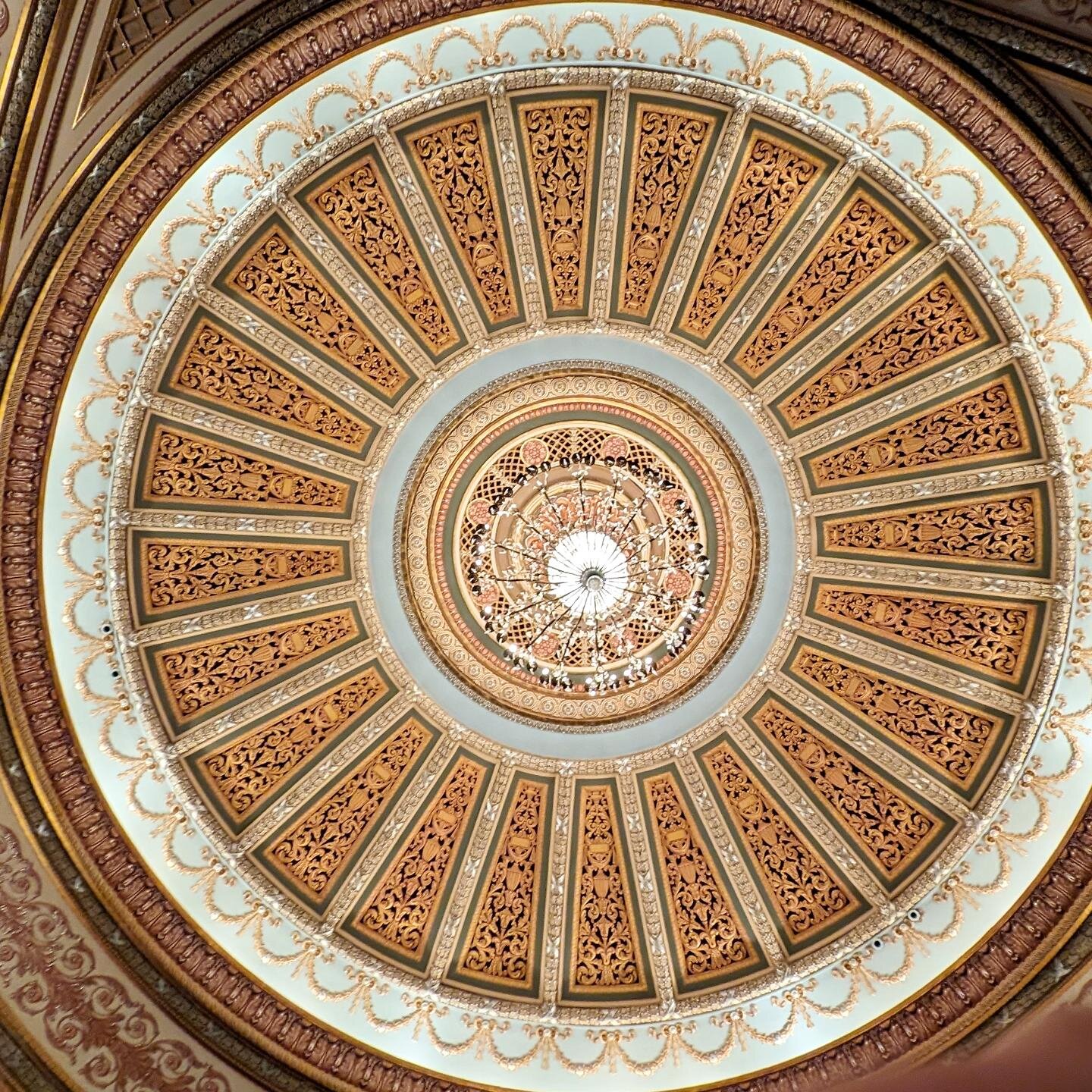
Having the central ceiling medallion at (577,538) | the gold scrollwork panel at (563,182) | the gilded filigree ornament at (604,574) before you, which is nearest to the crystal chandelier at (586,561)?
the central ceiling medallion at (577,538)

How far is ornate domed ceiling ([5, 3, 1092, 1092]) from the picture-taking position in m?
7.70

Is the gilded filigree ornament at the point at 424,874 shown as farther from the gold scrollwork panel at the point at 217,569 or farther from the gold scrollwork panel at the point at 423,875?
the gold scrollwork panel at the point at 217,569

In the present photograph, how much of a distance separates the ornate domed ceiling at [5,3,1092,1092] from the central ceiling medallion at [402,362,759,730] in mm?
55

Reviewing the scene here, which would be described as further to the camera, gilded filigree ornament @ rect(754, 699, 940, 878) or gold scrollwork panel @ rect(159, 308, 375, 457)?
gilded filigree ornament @ rect(754, 699, 940, 878)

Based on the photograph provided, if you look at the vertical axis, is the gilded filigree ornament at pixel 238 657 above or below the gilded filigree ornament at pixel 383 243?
below

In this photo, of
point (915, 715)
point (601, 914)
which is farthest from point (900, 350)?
point (601, 914)

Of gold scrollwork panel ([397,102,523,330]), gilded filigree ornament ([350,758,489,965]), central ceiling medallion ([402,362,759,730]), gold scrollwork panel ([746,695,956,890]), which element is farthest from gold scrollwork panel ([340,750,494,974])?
gold scrollwork panel ([397,102,523,330])

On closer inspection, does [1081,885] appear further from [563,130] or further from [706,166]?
[563,130]

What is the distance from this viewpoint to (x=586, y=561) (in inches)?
373

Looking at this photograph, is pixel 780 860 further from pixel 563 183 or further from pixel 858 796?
pixel 563 183

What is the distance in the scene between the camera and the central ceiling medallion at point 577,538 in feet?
31.7

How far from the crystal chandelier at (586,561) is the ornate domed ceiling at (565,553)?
66 mm

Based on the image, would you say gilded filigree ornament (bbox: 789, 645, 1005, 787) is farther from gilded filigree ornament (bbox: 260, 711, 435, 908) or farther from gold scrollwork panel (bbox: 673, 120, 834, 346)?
gilded filigree ornament (bbox: 260, 711, 435, 908)

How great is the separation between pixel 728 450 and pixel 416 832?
541cm
